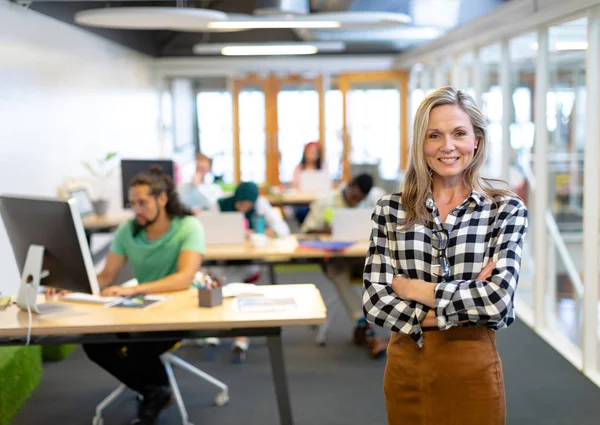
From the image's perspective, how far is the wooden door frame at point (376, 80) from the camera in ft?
46.5

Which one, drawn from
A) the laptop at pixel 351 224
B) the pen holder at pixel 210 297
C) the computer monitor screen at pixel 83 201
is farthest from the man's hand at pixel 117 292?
the computer monitor screen at pixel 83 201

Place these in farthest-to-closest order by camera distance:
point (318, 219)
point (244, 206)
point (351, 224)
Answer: point (318, 219)
point (244, 206)
point (351, 224)

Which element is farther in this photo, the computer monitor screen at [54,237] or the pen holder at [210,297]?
the pen holder at [210,297]

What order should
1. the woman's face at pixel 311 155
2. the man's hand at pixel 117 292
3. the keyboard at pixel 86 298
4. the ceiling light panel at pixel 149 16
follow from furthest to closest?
the woman's face at pixel 311 155 < the ceiling light panel at pixel 149 16 < the man's hand at pixel 117 292 < the keyboard at pixel 86 298

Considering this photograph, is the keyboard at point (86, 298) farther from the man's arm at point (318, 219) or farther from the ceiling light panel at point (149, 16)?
the man's arm at point (318, 219)

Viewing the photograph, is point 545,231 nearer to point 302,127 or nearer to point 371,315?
point 371,315

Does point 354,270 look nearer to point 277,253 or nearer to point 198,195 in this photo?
point 277,253

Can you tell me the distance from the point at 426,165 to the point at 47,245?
6.86 feet

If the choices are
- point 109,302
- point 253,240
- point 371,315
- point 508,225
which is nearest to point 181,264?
point 109,302

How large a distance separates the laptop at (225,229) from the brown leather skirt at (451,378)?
3.82 m

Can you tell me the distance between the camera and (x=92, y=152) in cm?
863

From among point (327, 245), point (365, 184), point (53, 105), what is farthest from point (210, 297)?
point (53, 105)

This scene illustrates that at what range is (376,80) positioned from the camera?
46.8 ft

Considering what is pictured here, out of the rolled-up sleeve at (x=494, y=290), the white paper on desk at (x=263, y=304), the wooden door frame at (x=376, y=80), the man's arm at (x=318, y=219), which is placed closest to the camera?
the rolled-up sleeve at (x=494, y=290)
